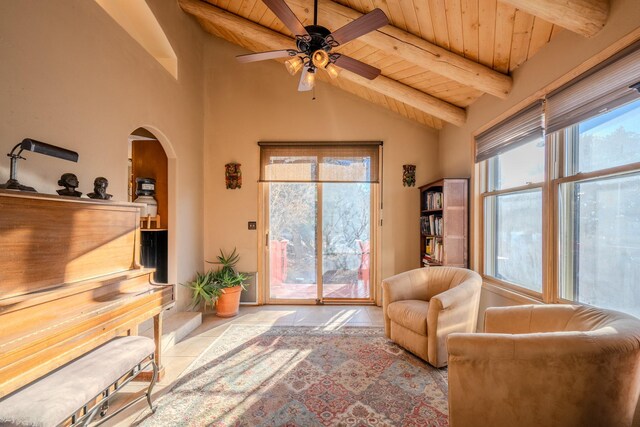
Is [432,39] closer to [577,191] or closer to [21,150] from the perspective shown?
[577,191]

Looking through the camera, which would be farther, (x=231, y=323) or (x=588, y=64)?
(x=231, y=323)

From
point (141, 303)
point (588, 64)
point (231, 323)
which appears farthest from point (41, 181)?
point (588, 64)

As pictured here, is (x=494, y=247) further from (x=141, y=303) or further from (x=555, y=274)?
(x=141, y=303)

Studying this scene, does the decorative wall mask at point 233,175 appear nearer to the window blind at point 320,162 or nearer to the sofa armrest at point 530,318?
the window blind at point 320,162

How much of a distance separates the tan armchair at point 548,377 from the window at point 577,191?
2.03 feet

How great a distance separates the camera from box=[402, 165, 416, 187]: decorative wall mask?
4188 mm

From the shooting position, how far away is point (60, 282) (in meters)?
1.56

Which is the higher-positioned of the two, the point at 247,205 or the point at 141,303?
the point at 247,205

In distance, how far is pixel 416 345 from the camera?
8.28 ft

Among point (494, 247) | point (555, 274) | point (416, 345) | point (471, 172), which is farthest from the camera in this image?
point (471, 172)

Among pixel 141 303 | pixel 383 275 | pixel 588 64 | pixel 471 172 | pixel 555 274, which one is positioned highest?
pixel 588 64

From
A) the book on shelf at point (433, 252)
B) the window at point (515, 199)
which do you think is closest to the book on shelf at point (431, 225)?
the book on shelf at point (433, 252)

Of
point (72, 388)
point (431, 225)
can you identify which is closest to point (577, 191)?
point (431, 225)

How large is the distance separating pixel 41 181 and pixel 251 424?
208 centimetres
